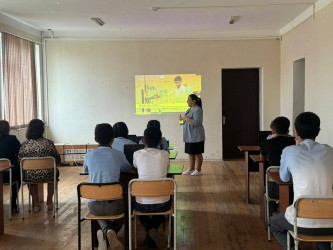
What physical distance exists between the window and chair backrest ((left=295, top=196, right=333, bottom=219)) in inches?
229

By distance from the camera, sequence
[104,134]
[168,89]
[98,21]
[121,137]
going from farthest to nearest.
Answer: [168,89]
[98,21]
[121,137]
[104,134]

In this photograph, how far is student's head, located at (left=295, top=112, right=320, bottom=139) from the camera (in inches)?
111

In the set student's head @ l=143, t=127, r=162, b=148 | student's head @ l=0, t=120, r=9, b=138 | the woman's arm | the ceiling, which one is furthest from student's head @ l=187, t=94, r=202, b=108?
student's head @ l=143, t=127, r=162, b=148

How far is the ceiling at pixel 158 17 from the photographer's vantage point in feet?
20.1

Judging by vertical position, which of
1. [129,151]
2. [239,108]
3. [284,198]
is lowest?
[284,198]

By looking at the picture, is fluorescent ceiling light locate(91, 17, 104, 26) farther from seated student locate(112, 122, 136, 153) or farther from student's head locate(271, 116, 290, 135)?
student's head locate(271, 116, 290, 135)

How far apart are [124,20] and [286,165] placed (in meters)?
5.54

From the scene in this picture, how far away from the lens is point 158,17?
7184 millimetres

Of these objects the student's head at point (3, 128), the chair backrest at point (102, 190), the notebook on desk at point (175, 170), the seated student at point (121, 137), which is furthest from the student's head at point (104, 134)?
the student's head at point (3, 128)

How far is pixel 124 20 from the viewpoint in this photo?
7.48m

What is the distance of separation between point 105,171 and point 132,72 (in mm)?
5685

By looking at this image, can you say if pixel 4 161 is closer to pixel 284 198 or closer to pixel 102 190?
pixel 102 190

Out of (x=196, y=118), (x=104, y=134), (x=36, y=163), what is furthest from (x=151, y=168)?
(x=196, y=118)

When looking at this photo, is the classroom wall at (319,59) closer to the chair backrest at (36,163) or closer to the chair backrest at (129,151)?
the chair backrest at (129,151)
